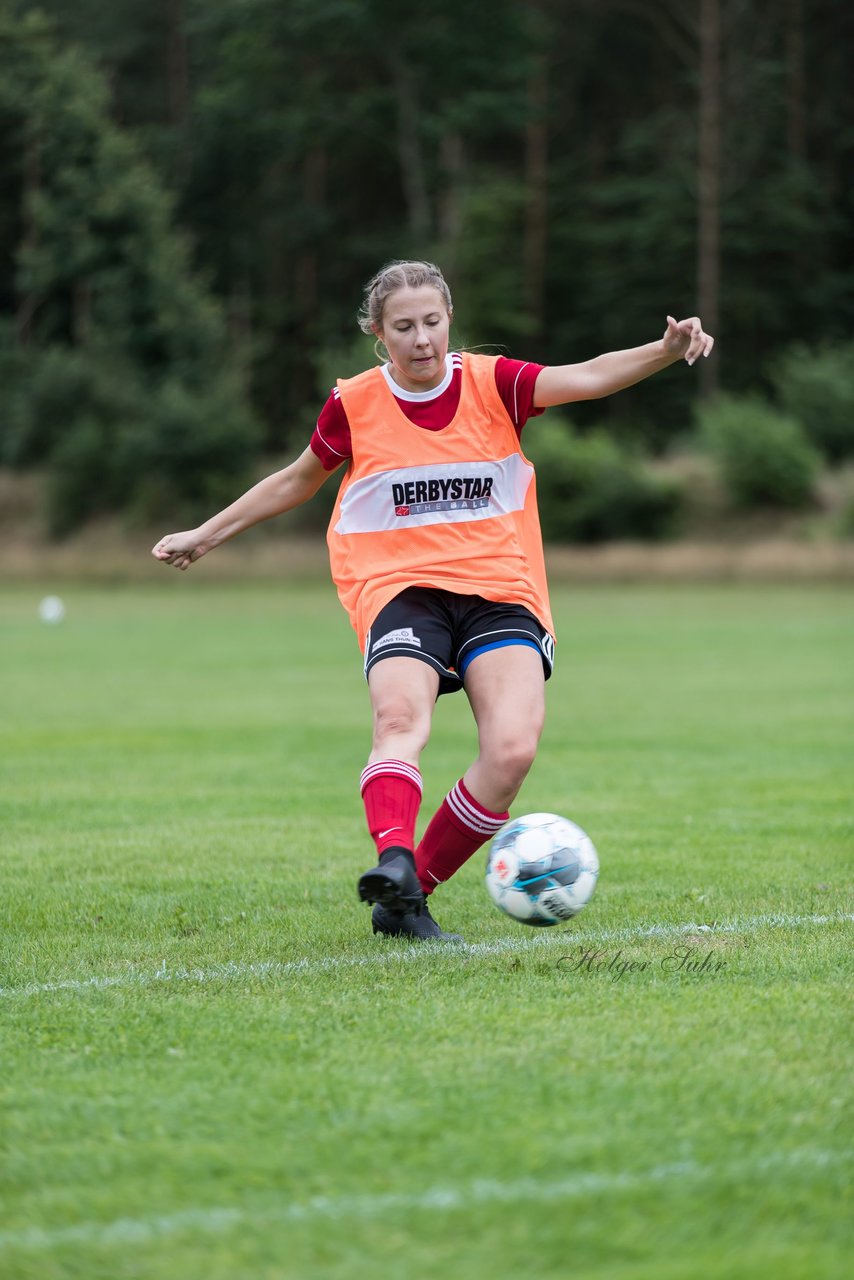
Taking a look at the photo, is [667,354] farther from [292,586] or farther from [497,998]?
[292,586]

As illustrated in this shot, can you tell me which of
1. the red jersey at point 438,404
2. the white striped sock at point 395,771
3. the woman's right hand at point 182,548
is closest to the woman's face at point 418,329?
the red jersey at point 438,404

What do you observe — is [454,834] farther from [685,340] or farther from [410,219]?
[410,219]

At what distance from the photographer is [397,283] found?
4.79 m

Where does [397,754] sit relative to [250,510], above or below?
below

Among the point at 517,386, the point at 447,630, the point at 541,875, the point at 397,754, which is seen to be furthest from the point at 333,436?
the point at 541,875

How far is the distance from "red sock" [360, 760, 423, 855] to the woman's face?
1.25 m

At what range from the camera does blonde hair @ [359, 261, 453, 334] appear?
15.7 feet

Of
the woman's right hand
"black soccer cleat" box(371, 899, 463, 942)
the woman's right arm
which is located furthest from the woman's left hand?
"black soccer cleat" box(371, 899, 463, 942)

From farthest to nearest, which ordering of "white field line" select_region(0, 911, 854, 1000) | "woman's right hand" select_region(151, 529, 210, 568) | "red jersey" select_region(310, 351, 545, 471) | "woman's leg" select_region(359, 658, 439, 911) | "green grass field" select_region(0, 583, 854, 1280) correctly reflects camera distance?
"woman's right hand" select_region(151, 529, 210, 568), "red jersey" select_region(310, 351, 545, 471), "woman's leg" select_region(359, 658, 439, 911), "white field line" select_region(0, 911, 854, 1000), "green grass field" select_region(0, 583, 854, 1280)

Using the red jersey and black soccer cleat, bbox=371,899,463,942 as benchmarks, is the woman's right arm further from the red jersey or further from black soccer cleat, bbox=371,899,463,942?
black soccer cleat, bbox=371,899,463,942

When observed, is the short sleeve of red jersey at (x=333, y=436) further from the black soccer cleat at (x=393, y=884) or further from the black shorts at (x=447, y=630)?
the black soccer cleat at (x=393, y=884)

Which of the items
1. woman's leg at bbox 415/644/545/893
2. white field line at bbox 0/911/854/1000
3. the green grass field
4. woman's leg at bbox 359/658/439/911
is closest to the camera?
the green grass field

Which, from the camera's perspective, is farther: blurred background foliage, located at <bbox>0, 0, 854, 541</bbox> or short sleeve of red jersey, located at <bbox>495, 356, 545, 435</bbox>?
blurred background foliage, located at <bbox>0, 0, 854, 541</bbox>

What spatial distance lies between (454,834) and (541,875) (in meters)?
0.49
